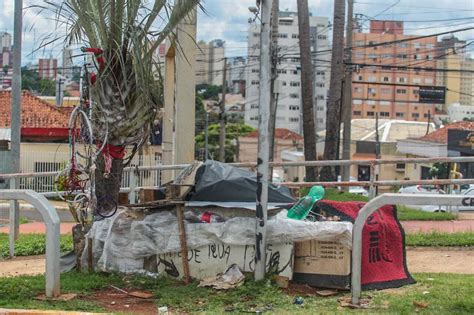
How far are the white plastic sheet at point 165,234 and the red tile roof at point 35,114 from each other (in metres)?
31.9

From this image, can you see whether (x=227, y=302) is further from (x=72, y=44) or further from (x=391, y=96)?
(x=391, y=96)

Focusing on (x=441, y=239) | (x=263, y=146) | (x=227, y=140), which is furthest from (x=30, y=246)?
(x=227, y=140)

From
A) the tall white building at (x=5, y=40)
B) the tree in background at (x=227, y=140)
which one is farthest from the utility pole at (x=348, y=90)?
the tree in background at (x=227, y=140)

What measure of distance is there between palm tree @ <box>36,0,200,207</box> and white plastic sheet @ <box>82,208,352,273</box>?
0.72 m

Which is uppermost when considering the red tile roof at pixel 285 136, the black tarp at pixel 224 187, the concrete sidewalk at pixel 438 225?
the red tile roof at pixel 285 136

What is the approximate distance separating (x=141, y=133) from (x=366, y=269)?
10.2 ft

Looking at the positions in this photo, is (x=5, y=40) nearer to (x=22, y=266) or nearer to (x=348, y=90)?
(x=348, y=90)

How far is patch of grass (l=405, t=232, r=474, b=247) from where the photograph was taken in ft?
34.8

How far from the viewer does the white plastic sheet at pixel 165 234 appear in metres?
7.01

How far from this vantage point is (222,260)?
7363 millimetres

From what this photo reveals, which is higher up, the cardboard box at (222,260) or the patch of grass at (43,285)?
the cardboard box at (222,260)

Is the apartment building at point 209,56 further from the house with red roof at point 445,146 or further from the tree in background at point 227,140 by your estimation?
the house with red roof at point 445,146

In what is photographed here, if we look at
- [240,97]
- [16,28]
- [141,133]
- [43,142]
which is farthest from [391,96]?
[141,133]

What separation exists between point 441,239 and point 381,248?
4.08 m
